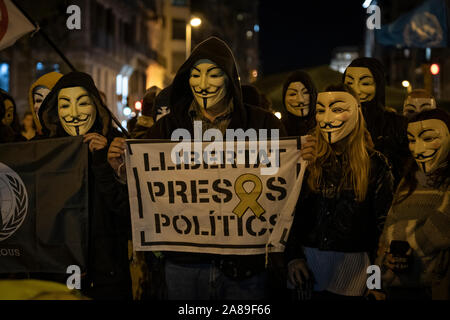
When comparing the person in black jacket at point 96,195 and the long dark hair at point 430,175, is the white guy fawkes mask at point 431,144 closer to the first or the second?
the long dark hair at point 430,175

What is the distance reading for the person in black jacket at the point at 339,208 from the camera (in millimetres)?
3729

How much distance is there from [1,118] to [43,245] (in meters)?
2.34

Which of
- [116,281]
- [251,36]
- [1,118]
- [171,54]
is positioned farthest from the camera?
[251,36]

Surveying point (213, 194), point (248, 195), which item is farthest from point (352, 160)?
point (213, 194)

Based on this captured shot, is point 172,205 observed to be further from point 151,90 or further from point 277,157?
point 151,90

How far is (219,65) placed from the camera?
4047 millimetres

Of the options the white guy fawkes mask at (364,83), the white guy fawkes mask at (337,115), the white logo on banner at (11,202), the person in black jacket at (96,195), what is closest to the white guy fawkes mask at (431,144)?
the white guy fawkes mask at (337,115)

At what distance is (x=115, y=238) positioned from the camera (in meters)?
4.21

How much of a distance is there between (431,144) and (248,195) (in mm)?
1207

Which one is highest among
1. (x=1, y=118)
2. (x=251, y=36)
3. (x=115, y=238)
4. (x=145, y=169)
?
(x=251, y=36)

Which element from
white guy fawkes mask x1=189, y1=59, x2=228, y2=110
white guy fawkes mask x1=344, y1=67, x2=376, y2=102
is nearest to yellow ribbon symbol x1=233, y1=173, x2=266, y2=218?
white guy fawkes mask x1=189, y1=59, x2=228, y2=110

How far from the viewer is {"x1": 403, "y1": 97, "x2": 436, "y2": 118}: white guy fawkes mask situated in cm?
576

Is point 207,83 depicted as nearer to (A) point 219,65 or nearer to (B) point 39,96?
(A) point 219,65

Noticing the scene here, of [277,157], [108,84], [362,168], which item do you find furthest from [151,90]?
[108,84]
